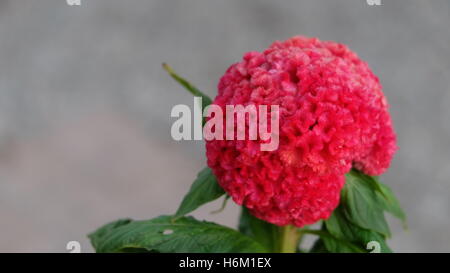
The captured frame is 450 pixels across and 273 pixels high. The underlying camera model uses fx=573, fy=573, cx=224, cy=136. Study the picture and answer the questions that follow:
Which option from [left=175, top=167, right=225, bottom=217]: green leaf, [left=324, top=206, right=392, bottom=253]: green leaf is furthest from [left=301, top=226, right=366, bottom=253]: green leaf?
[left=175, top=167, right=225, bottom=217]: green leaf

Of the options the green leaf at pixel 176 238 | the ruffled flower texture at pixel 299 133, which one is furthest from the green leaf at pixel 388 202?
the green leaf at pixel 176 238

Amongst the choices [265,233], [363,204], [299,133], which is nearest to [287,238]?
[265,233]

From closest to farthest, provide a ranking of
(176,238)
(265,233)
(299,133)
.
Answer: (299,133), (176,238), (265,233)

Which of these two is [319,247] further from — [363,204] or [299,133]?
[299,133]

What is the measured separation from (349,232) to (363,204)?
7 cm

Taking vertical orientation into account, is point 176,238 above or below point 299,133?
below

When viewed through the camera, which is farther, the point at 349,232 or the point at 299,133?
the point at 349,232

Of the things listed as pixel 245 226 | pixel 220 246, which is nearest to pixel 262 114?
pixel 220 246

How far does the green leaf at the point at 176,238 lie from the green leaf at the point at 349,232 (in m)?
0.15

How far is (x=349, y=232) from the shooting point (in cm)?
115

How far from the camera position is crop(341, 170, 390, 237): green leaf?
111 cm

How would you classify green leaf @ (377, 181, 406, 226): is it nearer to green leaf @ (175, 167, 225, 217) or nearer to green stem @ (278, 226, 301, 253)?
green stem @ (278, 226, 301, 253)

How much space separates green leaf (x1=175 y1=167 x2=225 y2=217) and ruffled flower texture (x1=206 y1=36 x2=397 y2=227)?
0.26 feet
